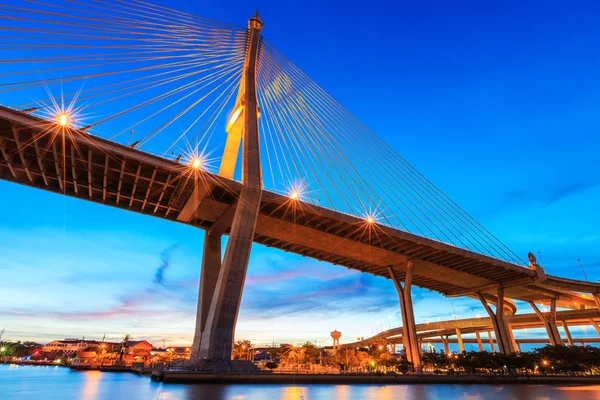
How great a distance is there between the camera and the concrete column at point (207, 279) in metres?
25.3

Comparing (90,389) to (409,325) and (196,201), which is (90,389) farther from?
(409,325)

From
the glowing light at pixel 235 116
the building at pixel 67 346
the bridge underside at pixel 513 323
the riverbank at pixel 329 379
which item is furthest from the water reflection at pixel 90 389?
the building at pixel 67 346

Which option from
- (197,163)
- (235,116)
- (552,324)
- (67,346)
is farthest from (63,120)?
(67,346)

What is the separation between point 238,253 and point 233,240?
3.09 feet

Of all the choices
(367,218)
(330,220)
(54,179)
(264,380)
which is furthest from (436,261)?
(54,179)

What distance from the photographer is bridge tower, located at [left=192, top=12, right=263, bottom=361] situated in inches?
856

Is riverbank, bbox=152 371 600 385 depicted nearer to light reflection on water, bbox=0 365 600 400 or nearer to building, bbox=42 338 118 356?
light reflection on water, bbox=0 365 600 400

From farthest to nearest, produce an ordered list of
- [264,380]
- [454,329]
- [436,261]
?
[454,329], [436,261], [264,380]

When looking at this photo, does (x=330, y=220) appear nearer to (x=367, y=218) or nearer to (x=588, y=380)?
(x=367, y=218)

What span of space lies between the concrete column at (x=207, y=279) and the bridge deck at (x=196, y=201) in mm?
1731

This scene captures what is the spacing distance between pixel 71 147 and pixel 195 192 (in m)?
8.30

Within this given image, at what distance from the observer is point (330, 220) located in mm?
30125

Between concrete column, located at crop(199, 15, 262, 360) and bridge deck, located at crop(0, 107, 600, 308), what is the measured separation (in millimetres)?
1555

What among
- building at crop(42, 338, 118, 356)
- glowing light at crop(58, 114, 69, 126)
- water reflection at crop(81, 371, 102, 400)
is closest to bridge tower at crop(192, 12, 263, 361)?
water reflection at crop(81, 371, 102, 400)
